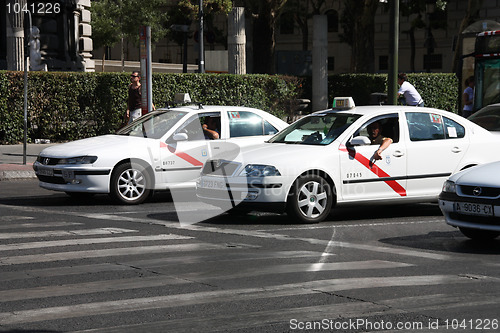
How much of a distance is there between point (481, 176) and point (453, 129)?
287 cm

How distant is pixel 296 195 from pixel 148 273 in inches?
137

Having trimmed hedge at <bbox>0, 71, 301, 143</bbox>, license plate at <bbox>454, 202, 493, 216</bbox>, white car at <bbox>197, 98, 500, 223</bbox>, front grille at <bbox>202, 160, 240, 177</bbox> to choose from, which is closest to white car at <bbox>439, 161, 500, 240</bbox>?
license plate at <bbox>454, 202, 493, 216</bbox>

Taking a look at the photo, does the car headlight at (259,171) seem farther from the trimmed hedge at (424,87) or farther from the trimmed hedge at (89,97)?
the trimmed hedge at (424,87)

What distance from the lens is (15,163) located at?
1819cm

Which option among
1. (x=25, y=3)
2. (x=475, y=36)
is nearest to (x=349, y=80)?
(x=475, y=36)

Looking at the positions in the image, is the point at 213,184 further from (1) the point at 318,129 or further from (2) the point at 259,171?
(1) the point at 318,129

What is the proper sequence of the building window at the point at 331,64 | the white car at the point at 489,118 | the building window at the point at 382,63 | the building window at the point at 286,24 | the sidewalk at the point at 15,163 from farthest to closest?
1. the building window at the point at 331,64
2. the building window at the point at 286,24
3. the building window at the point at 382,63
4. the sidewalk at the point at 15,163
5. the white car at the point at 489,118

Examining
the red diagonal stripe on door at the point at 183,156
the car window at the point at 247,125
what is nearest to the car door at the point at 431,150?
the car window at the point at 247,125

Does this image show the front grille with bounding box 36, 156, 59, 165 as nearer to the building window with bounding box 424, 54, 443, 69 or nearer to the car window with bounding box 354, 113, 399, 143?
the car window with bounding box 354, 113, 399, 143

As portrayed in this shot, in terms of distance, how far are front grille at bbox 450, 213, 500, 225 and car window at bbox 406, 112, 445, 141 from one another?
254cm

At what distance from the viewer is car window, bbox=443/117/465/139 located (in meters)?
12.1

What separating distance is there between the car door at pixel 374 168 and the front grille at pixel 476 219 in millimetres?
1983

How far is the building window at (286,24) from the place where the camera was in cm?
6562

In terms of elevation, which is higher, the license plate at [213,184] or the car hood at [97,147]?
the car hood at [97,147]
